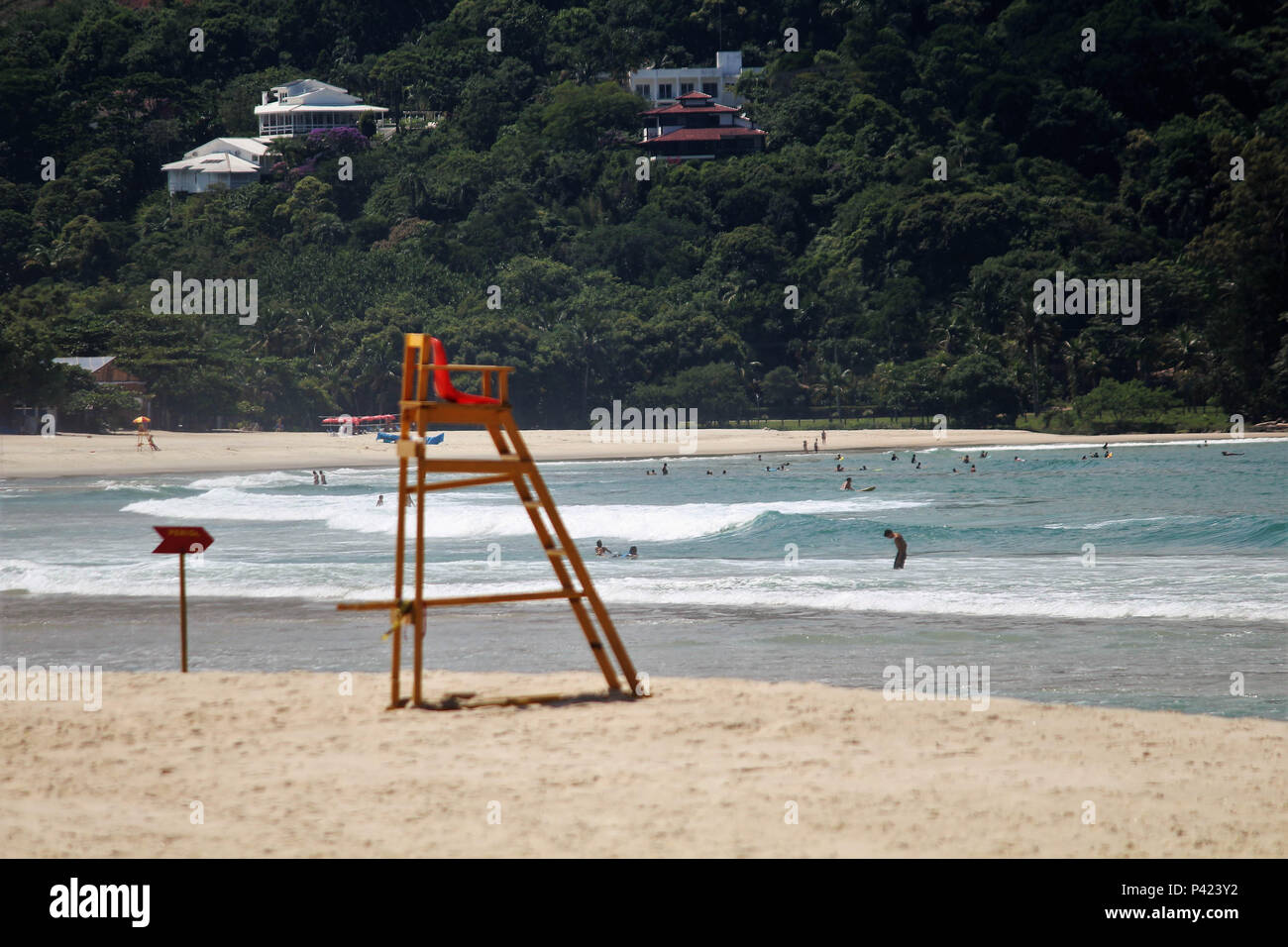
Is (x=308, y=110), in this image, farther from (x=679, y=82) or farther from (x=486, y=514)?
(x=486, y=514)

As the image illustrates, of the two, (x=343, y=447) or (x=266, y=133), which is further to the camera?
(x=266, y=133)

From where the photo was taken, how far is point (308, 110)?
150 meters

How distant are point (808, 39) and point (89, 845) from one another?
16416 centimetres

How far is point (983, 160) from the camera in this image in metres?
128

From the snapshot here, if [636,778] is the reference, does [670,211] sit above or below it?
above

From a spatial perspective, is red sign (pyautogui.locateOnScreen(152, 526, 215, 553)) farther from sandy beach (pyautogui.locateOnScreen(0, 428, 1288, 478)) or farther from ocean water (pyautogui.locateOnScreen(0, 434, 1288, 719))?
sandy beach (pyautogui.locateOnScreen(0, 428, 1288, 478))

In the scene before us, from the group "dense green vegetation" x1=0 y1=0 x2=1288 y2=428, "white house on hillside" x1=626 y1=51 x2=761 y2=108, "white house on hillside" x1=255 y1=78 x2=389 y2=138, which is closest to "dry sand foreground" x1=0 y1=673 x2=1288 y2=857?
"dense green vegetation" x1=0 y1=0 x2=1288 y2=428

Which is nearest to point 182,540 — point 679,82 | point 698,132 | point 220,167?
point 698,132

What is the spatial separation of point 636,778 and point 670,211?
116m

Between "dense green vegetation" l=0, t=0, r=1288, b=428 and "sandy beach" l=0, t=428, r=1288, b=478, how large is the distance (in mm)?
5920

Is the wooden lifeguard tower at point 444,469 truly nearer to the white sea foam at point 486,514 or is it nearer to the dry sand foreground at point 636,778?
the dry sand foreground at point 636,778

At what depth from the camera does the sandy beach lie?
62.6 m

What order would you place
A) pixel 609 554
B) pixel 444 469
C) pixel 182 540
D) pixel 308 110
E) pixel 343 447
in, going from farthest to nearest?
pixel 308 110, pixel 343 447, pixel 609 554, pixel 182 540, pixel 444 469
